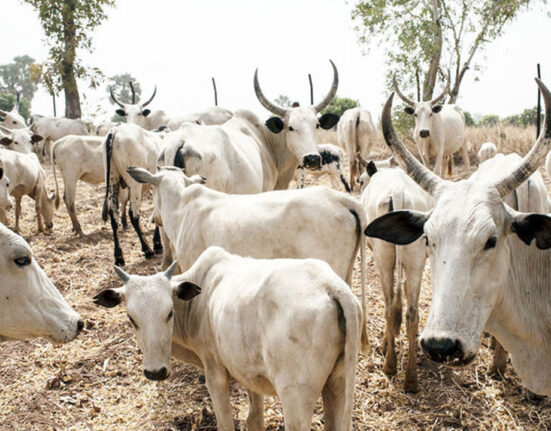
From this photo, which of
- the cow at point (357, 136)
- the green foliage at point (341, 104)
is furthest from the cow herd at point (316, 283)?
the green foliage at point (341, 104)

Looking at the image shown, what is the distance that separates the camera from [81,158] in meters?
10.2

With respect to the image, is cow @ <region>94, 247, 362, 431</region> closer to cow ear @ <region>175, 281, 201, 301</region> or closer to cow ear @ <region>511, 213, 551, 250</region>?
cow ear @ <region>175, 281, 201, 301</region>

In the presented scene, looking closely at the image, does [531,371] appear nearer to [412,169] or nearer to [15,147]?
[412,169]

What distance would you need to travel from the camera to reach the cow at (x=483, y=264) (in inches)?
106

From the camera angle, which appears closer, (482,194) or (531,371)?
(482,194)

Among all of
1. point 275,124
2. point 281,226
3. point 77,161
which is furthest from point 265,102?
point 77,161

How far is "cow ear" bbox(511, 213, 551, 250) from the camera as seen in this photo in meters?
2.76

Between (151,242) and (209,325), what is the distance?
608 cm

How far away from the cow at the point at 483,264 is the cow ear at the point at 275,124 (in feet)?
13.4

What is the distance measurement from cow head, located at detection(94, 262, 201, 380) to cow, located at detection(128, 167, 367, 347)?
117 cm

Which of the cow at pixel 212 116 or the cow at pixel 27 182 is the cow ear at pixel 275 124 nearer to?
the cow at pixel 212 116

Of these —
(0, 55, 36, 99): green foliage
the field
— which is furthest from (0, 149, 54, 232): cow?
(0, 55, 36, 99): green foliage

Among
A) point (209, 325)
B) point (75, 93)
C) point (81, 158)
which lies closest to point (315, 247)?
point (209, 325)

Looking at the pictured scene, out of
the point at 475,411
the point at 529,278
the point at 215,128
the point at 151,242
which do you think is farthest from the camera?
the point at 151,242
